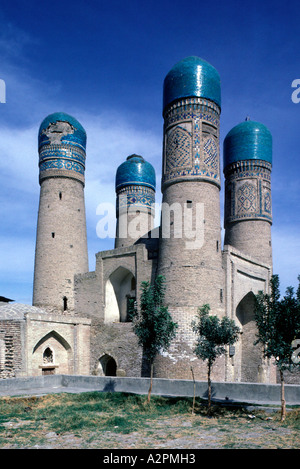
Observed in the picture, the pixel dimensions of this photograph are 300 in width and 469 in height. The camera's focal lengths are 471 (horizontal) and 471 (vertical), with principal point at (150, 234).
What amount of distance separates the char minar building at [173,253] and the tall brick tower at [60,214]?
0.15ft

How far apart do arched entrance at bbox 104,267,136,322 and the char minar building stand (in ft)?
0.15

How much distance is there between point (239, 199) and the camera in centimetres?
2245

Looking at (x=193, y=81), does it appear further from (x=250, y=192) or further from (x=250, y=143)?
(x=250, y=192)

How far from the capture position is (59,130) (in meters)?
20.8

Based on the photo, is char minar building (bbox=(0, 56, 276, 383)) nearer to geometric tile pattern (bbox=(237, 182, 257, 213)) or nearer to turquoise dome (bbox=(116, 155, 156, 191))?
geometric tile pattern (bbox=(237, 182, 257, 213))

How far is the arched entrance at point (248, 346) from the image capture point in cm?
1902

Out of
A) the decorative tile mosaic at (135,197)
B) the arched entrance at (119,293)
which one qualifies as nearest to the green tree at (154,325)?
the arched entrance at (119,293)

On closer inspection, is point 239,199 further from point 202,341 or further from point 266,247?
point 202,341

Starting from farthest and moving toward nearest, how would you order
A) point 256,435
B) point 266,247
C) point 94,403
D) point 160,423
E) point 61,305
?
point 266,247, point 61,305, point 94,403, point 160,423, point 256,435

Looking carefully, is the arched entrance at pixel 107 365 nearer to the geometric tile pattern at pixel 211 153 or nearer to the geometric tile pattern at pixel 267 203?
the geometric tile pattern at pixel 211 153

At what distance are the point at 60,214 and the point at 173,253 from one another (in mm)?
6597

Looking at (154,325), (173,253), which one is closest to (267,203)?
(173,253)

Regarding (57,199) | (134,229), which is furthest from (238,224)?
(57,199)
